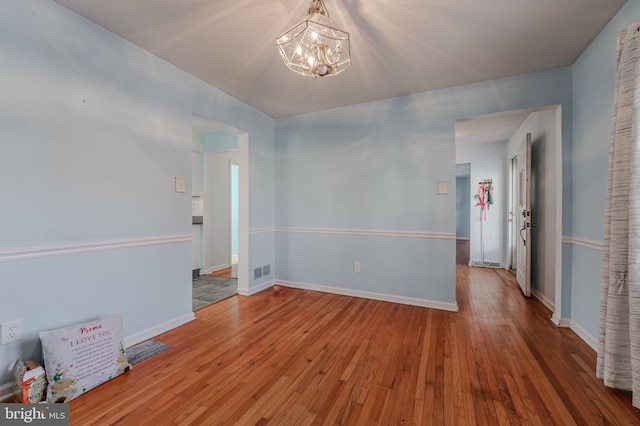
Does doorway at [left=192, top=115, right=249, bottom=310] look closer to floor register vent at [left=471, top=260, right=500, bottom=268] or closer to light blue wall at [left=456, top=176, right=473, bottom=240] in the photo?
floor register vent at [left=471, top=260, right=500, bottom=268]

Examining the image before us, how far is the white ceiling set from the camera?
5.55ft

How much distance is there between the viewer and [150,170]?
2211mm

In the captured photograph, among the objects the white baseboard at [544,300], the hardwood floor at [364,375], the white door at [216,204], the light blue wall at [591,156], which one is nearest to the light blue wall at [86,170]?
the hardwood floor at [364,375]

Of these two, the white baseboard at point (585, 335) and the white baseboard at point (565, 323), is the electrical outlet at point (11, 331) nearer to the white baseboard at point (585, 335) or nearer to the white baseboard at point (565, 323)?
the white baseboard at point (585, 335)

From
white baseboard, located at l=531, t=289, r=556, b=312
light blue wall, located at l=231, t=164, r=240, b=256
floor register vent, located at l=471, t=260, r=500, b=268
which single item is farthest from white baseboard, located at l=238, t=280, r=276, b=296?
floor register vent, located at l=471, t=260, r=500, b=268

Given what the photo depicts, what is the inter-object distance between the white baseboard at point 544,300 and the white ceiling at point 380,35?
239 centimetres

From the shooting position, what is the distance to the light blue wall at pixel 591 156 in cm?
188

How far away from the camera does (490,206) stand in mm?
5086

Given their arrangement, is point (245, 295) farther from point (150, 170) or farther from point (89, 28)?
point (89, 28)

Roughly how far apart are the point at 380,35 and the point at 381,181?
1.56 metres
